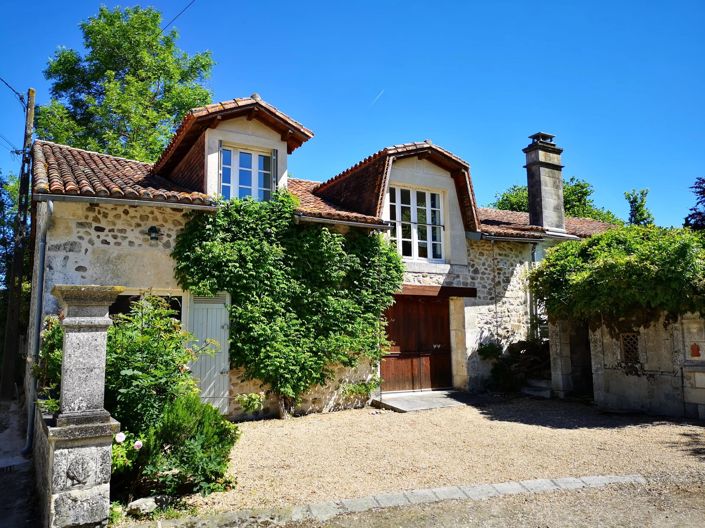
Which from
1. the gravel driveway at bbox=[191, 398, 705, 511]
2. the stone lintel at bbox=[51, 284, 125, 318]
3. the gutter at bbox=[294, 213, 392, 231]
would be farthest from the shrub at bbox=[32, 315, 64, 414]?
the gutter at bbox=[294, 213, 392, 231]

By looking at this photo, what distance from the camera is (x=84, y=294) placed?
13.3ft

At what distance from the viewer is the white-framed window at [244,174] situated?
8.81m

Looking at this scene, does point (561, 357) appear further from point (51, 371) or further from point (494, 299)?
point (51, 371)

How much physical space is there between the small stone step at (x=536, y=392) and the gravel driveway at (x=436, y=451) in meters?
1.27

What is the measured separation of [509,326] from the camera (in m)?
11.7

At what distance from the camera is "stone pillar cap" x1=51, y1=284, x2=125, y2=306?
398cm

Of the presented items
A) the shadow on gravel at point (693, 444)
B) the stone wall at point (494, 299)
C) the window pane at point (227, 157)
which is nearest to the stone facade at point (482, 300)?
the stone wall at point (494, 299)

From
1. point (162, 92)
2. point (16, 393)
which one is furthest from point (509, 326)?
point (162, 92)

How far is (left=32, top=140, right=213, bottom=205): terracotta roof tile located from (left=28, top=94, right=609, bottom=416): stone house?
0.09 ft

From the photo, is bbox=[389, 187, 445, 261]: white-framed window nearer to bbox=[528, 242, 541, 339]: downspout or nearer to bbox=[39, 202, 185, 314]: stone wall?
bbox=[528, 242, 541, 339]: downspout

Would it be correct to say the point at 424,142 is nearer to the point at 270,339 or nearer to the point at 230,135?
the point at 230,135

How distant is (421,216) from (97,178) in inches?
254

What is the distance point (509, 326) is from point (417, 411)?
393 cm

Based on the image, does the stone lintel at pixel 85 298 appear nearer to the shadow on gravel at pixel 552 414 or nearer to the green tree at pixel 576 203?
the shadow on gravel at pixel 552 414
